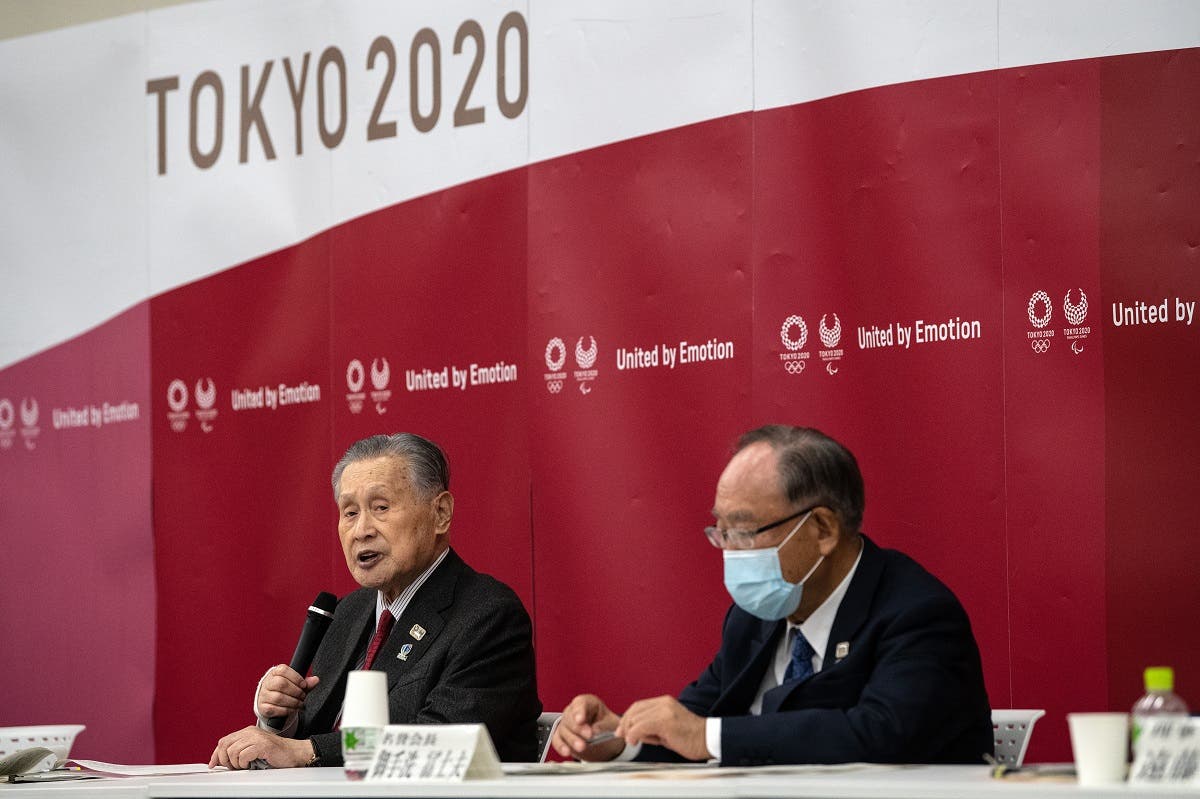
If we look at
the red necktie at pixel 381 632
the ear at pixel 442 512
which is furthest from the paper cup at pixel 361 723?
the ear at pixel 442 512

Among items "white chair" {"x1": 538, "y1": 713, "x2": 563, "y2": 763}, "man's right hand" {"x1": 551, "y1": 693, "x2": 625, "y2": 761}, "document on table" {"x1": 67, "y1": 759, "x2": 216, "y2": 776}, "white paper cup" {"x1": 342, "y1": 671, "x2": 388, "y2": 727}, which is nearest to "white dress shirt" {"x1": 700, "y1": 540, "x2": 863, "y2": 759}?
"man's right hand" {"x1": 551, "y1": 693, "x2": 625, "y2": 761}

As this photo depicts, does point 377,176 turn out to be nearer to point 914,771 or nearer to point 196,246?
point 196,246

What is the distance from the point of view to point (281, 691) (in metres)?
3.51

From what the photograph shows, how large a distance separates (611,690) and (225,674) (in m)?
1.58

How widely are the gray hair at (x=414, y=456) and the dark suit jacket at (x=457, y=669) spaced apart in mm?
182

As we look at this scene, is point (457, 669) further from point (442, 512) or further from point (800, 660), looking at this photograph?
point (800, 660)

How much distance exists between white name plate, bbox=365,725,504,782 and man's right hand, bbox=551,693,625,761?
434 millimetres

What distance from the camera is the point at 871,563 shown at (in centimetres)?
299

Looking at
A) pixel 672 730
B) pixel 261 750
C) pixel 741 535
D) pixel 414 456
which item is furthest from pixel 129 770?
pixel 741 535

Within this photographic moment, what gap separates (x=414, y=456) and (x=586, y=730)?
1.16 meters

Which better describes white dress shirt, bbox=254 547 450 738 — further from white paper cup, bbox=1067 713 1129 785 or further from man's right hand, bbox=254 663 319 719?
white paper cup, bbox=1067 713 1129 785

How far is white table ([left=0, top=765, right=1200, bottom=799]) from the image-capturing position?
2.02 m

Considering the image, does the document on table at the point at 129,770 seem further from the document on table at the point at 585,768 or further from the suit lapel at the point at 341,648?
the document on table at the point at 585,768

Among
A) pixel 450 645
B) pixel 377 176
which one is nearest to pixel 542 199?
pixel 377 176
